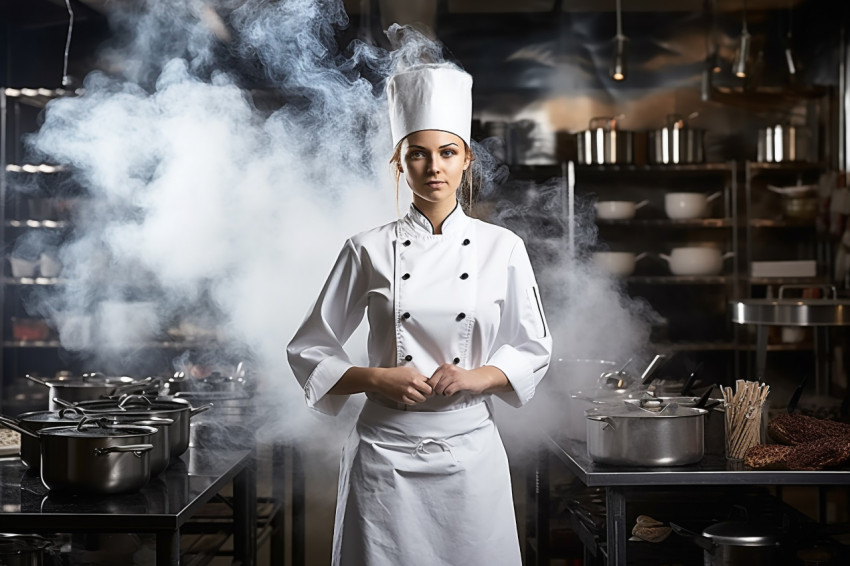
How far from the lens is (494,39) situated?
6.31 meters

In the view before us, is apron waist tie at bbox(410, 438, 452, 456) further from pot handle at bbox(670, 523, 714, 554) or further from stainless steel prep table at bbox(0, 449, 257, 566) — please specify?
pot handle at bbox(670, 523, 714, 554)

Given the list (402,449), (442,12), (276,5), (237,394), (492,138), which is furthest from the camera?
(442,12)

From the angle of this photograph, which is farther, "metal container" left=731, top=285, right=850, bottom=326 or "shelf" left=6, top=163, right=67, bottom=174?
"shelf" left=6, top=163, right=67, bottom=174

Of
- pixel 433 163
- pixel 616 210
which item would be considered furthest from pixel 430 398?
pixel 616 210

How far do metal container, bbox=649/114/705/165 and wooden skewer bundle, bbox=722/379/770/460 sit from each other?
3.48 metres

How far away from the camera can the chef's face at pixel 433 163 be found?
1.91m

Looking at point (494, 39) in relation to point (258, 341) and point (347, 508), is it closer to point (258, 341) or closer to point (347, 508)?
point (258, 341)

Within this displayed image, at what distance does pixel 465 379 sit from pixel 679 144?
4.26 m

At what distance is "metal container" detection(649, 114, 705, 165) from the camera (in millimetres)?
5660

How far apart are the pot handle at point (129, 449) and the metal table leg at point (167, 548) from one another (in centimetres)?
19

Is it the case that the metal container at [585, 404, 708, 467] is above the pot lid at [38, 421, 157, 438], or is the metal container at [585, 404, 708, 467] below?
below

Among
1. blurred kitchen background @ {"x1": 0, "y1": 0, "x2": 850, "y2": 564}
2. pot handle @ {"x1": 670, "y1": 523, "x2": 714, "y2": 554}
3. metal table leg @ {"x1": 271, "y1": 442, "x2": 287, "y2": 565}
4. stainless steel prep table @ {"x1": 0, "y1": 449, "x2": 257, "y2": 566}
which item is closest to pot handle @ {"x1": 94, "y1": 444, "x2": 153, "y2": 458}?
stainless steel prep table @ {"x1": 0, "y1": 449, "x2": 257, "y2": 566}

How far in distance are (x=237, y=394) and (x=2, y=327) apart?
11.3ft

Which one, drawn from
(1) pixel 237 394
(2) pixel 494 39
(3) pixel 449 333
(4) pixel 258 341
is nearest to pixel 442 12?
(2) pixel 494 39
